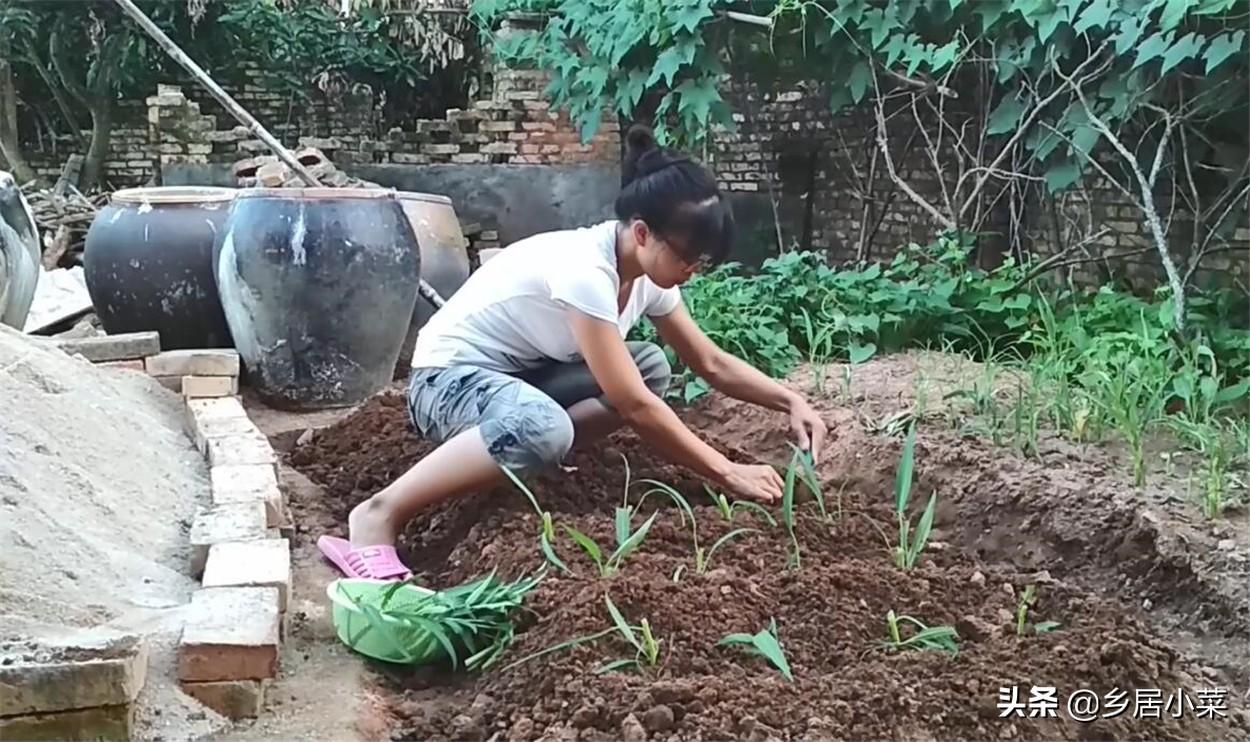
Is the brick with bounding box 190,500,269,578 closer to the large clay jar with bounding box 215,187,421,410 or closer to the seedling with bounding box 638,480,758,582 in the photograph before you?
the seedling with bounding box 638,480,758,582

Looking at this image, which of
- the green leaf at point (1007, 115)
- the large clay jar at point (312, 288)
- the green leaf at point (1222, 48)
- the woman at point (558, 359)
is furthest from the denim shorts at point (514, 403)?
the green leaf at point (1007, 115)

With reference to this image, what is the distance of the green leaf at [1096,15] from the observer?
400 centimetres

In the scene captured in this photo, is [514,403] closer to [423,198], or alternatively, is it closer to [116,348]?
[116,348]

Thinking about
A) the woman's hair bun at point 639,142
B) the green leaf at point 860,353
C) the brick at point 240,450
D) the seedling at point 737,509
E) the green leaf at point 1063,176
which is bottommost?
the green leaf at point 860,353

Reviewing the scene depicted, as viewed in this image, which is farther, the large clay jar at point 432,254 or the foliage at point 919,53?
the large clay jar at point 432,254

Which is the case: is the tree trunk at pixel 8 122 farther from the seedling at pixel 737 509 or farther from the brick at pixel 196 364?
the seedling at pixel 737 509

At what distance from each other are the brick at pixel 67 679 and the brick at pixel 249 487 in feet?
2.65

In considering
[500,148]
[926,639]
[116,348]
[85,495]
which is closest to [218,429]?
[85,495]

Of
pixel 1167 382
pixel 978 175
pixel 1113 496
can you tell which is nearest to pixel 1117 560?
pixel 1113 496

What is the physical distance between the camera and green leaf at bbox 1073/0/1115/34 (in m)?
4.00

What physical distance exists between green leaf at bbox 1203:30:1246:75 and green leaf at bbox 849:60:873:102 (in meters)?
1.73

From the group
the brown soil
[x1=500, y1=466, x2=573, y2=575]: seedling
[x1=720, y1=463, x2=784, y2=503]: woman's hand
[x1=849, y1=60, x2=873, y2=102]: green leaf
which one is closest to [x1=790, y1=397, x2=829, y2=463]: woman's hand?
the brown soil

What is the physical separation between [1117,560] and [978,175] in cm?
320

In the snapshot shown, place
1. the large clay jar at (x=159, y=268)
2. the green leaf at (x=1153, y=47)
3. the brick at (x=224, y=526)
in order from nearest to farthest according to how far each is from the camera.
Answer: the brick at (x=224, y=526), the green leaf at (x=1153, y=47), the large clay jar at (x=159, y=268)
